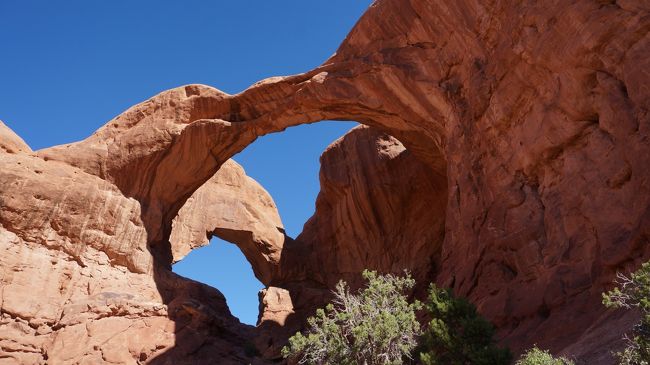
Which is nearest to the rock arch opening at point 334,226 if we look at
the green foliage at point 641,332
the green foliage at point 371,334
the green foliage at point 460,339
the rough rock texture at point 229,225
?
the rough rock texture at point 229,225

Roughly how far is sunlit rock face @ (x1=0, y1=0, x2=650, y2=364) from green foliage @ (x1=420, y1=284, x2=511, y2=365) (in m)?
1.56

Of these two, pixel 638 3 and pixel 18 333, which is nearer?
pixel 638 3

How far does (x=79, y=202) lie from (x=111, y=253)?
2447 millimetres

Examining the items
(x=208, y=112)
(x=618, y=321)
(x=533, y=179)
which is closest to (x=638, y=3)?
(x=533, y=179)

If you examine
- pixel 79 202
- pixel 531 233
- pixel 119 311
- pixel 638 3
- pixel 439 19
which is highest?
pixel 79 202

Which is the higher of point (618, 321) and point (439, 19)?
point (439, 19)

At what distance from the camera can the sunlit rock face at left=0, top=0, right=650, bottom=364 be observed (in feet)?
47.1

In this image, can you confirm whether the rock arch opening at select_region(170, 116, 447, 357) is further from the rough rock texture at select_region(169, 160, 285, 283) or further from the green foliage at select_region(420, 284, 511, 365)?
the green foliage at select_region(420, 284, 511, 365)

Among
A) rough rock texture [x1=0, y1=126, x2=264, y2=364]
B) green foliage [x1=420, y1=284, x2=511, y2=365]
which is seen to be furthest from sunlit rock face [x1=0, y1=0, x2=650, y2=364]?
green foliage [x1=420, y1=284, x2=511, y2=365]

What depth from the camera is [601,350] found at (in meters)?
10.9

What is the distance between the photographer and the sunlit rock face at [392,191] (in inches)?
566

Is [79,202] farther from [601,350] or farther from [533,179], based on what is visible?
[601,350]

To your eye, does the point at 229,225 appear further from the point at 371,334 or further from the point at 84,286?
the point at 371,334

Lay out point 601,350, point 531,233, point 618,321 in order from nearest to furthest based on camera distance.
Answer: point 601,350
point 618,321
point 531,233
